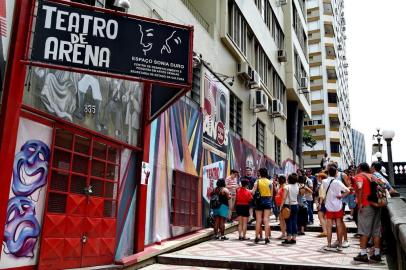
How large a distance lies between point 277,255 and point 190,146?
13.9ft

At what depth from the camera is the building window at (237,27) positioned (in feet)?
54.3

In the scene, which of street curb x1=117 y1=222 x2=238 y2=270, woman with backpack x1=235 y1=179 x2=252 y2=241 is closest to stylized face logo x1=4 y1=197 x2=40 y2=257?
street curb x1=117 y1=222 x2=238 y2=270

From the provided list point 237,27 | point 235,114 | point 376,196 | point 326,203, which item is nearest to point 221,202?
point 326,203

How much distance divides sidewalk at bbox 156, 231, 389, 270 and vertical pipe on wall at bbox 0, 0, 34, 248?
4.09 metres

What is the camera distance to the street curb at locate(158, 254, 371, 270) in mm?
7324

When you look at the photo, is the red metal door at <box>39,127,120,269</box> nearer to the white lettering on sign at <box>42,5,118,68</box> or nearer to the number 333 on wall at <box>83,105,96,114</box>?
the number 333 on wall at <box>83,105,96,114</box>

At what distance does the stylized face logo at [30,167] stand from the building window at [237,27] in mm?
11381

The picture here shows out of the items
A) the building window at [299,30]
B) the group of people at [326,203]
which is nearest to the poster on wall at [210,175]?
the group of people at [326,203]

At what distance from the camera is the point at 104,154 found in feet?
25.5

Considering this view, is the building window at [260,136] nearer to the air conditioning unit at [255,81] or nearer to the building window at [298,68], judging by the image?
the air conditioning unit at [255,81]

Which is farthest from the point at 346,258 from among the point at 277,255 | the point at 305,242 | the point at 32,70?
the point at 32,70

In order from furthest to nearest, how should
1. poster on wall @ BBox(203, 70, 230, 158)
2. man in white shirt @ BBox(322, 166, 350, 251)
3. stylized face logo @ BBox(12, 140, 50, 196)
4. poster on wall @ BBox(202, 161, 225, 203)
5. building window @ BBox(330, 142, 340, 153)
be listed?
1. building window @ BBox(330, 142, 340, 153)
2. poster on wall @ BBox(203, 70, 230, 158)
3. poster on wall @ BBox(202, 161, 225, 203)
4. man in white shirt @ BBox(322, 166, 350, 251)
5. stylized face logo @ BBox(12, 140, 50, 196)

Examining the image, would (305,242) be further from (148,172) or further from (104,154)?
(104,154)

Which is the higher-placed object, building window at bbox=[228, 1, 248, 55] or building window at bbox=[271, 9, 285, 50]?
building window at bbox=[271, 9, 285, 50]
